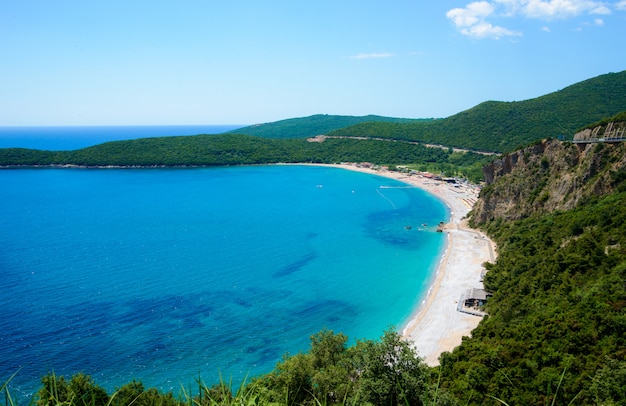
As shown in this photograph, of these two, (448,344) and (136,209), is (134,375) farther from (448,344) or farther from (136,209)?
(136,209)

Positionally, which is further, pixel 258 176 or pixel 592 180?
pixel 258 176

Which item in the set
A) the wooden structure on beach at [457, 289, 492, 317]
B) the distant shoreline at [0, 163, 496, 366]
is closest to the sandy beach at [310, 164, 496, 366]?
the distant shoreline at [0, 163, 496, 366]

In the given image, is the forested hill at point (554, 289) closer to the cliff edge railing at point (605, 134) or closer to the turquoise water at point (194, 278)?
the cliff edge railing at point (605, 134)

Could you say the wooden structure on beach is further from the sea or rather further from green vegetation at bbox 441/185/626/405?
the sea

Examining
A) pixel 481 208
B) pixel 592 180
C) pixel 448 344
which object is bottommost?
pixel 448 344

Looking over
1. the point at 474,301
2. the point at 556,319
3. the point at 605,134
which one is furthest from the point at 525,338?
the point at 605,134

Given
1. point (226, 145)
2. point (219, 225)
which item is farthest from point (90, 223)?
point (226, 145)
